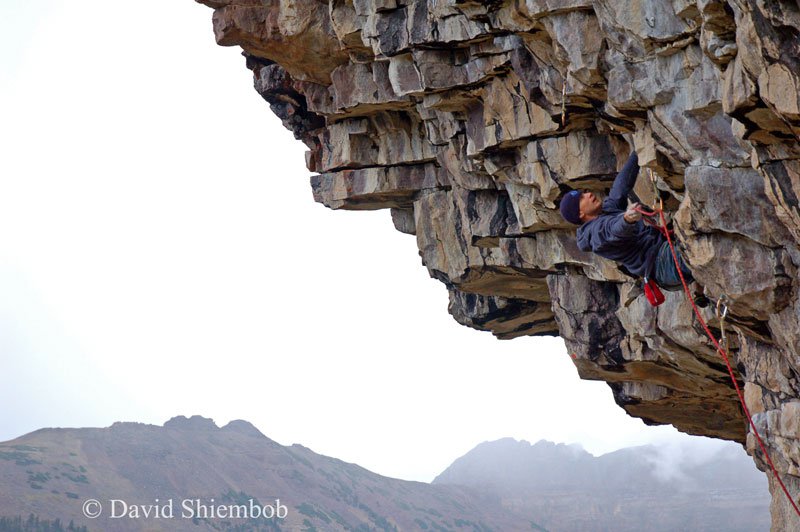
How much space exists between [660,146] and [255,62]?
10.9m

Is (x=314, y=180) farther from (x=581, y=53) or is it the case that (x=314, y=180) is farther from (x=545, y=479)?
(x=545, y=479)

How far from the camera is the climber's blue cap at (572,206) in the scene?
34.3 ft

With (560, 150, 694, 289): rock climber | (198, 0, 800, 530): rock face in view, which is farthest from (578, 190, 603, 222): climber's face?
(198, 0, 800, 530): rock face

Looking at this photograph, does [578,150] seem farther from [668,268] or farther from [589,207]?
[668,268]

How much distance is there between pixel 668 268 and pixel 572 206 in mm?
1306

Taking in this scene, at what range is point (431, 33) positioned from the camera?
13.4 metres

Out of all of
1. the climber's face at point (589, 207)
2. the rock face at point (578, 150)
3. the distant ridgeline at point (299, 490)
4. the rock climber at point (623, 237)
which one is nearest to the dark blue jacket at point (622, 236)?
the rock climber at point (623, 237)

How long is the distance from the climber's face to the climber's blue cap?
39mm

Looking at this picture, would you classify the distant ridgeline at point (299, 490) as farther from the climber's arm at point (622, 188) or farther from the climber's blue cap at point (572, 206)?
the climber's arm at point (622, 188)

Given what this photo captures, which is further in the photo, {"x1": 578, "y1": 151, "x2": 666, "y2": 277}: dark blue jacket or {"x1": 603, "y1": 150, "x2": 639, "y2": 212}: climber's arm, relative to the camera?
{"x1": 603, "y1": 150, "x2": 639, "y2": 212}: climber's arm

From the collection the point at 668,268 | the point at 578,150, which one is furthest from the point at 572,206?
the point at 578,150

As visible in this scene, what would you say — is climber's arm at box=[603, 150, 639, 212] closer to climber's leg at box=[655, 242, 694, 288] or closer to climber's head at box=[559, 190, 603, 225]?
climber's head at box=[559, 190, 603, 225]

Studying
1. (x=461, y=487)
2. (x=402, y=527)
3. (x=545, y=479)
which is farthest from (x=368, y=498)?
(x=545, y=479)

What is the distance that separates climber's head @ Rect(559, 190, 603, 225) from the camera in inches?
411
